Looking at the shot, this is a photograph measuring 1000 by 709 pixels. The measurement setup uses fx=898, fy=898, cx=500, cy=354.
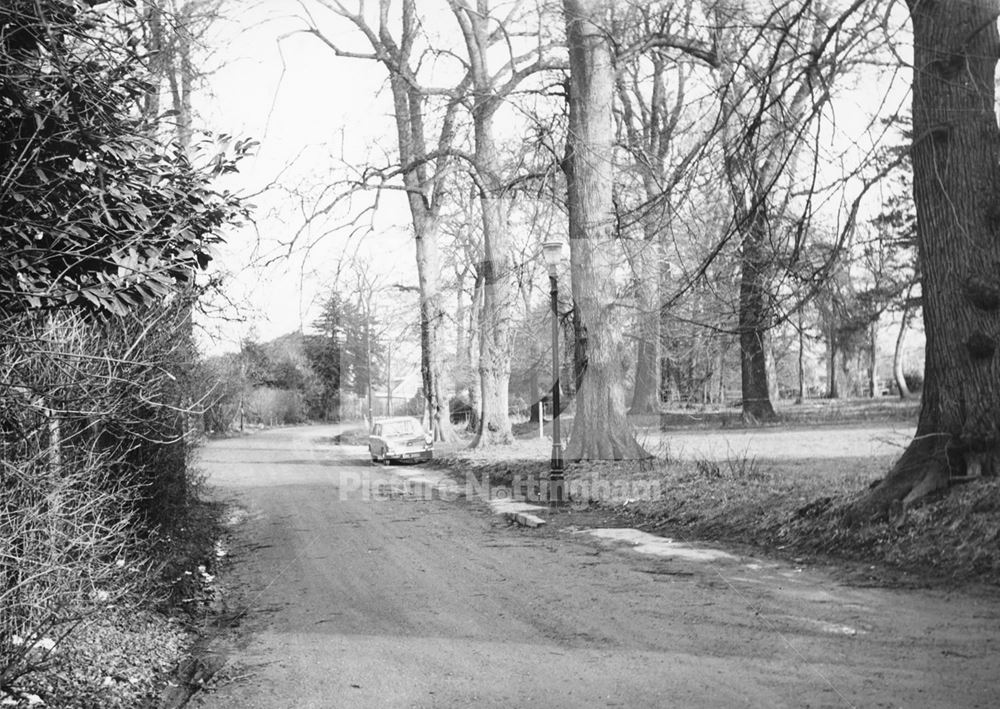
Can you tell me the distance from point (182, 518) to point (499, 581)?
4.88 m

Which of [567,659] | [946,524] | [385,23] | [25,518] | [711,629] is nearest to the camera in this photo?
[25,518]

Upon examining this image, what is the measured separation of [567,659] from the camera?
6348mm

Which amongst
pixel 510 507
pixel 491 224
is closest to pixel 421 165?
pixel 491 224

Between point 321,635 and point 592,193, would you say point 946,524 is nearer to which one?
point 321,635

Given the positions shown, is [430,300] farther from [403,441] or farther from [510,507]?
[510,507]

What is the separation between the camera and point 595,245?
677 inches

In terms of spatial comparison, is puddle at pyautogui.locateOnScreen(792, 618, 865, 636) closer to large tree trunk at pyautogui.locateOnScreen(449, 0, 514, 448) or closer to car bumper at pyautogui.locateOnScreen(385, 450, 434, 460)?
large tree trunk at pyautogui.locateOnScreen(449, 0, 514, 448)

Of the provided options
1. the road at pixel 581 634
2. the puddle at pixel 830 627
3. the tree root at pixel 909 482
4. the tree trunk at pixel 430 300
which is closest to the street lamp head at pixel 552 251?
the road at pixel 581 634

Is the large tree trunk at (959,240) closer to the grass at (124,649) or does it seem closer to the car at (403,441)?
the grass at (124,649)

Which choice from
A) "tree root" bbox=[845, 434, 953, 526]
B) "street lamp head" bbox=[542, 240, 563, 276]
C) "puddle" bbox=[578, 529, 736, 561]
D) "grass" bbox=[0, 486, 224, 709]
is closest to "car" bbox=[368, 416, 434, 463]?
"street lamp head" bbox=[542, 240, 563, 276]

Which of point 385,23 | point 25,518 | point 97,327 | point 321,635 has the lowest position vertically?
point 321,635

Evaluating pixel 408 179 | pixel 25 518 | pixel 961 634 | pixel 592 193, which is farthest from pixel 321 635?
pixel 408 179

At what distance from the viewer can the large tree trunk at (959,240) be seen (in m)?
9.03

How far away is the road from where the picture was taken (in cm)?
562
